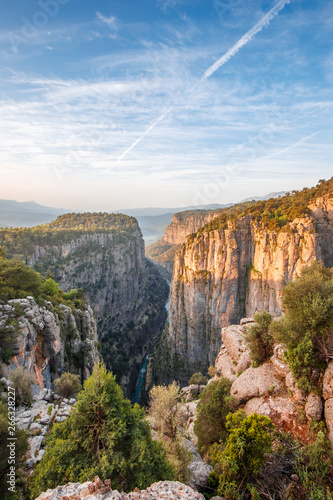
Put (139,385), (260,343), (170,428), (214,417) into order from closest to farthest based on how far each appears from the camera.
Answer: (170,428) → (214,417) → (260,343) → (139,385)

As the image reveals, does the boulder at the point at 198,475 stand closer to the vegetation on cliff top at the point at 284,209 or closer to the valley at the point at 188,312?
the valley at the point at 188,312

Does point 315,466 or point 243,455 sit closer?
point 315,466

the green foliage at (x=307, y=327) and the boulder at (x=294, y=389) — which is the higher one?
the green foliage at (x=307, y=327)

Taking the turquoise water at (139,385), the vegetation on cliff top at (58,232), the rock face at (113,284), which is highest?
the vegetation on cliff top at (58,232)

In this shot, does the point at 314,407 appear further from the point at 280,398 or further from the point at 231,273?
the point at 231,273

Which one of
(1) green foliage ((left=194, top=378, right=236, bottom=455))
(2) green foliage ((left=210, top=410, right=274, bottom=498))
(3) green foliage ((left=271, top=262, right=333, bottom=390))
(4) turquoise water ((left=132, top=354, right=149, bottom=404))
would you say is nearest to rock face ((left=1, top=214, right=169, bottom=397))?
(4) turquoise water ((left=132, top=354, right=149, bottom=404))

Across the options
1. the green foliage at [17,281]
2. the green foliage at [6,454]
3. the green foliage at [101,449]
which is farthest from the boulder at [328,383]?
the green foliage at [17,281]

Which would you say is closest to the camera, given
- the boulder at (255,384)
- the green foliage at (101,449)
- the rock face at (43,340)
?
the green foliage at (101,449)

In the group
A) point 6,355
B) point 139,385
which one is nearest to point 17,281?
point 6,355

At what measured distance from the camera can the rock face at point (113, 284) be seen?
59.3 metres

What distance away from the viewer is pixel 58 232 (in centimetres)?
6981

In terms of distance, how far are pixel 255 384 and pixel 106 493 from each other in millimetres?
11159

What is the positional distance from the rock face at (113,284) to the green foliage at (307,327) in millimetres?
51291

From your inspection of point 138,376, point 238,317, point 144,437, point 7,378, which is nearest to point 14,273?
point 7,378
